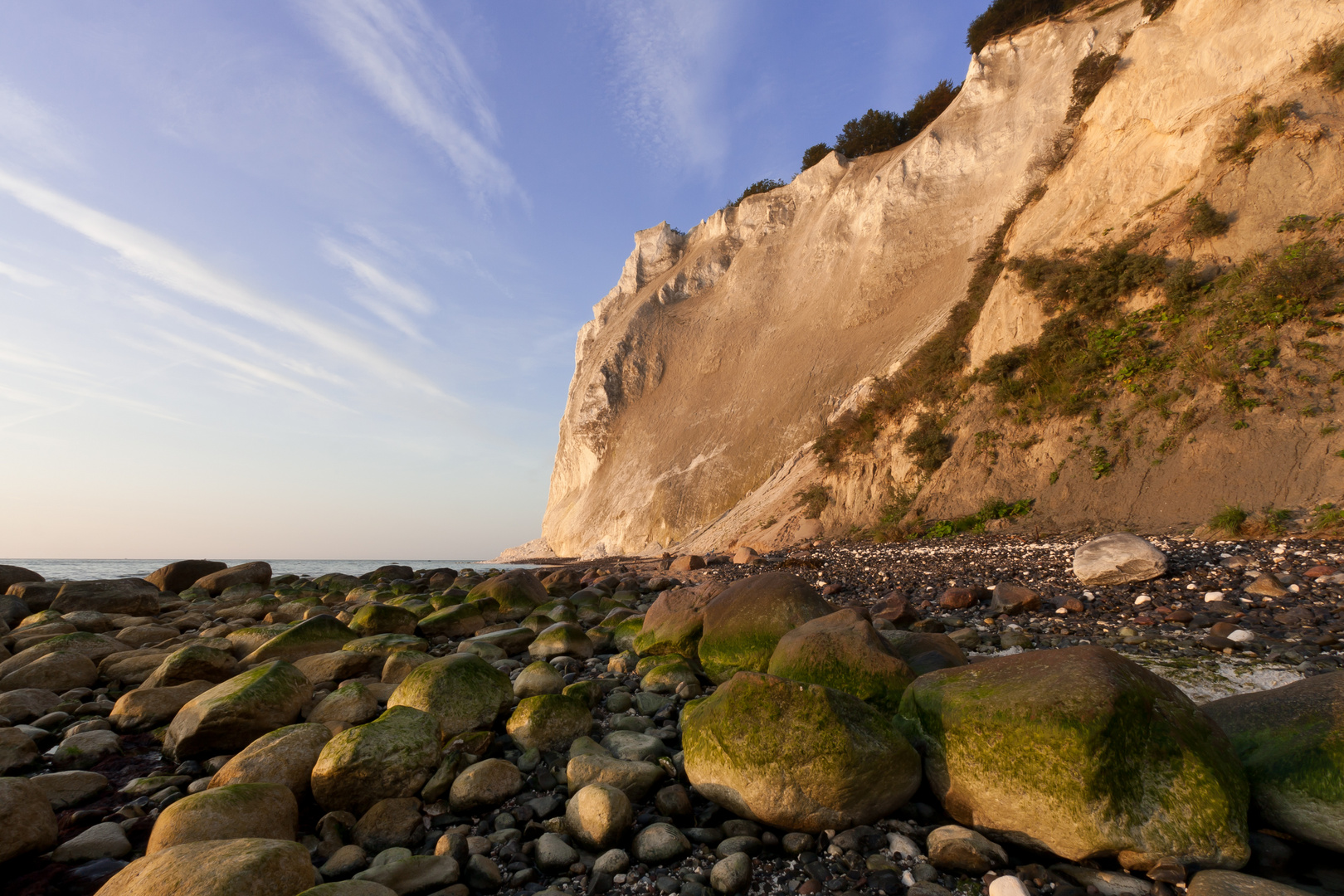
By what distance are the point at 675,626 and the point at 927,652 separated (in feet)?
8.91

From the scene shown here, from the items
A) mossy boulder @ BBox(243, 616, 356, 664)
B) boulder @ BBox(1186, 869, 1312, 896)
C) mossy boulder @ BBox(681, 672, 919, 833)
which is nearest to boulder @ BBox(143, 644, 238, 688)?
mossy boulder @ BBox(243, 616, 356, 664)

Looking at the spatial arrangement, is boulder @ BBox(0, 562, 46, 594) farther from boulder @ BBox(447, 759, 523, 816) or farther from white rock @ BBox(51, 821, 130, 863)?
boulder @ BBox(447, 759, 523, 816)

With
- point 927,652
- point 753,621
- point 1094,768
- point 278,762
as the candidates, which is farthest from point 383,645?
point 1094,768

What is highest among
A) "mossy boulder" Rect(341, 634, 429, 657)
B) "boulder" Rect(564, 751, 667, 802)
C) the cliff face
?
the cliff face

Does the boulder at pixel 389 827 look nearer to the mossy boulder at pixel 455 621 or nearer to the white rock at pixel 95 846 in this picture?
the white rock at pixel 95 846

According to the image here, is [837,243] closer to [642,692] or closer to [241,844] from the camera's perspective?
[642,692]

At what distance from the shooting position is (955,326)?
1970 centimetres

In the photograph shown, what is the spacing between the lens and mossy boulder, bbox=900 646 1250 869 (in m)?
2.92

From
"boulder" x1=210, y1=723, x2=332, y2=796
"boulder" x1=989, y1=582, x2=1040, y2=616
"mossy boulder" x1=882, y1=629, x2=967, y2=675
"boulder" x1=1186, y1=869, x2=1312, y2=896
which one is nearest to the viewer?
"boulder" x1=1186, y1=869, x2=1312, y2=896

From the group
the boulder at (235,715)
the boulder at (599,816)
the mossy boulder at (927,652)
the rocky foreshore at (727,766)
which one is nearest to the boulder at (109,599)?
the rocky foreshore at (727,766)

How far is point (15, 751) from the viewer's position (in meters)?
4.58

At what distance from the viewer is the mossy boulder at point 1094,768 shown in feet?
9.57

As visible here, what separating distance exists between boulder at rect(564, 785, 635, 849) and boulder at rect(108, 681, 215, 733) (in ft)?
13.9

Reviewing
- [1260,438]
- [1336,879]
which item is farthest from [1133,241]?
[1336,879]
